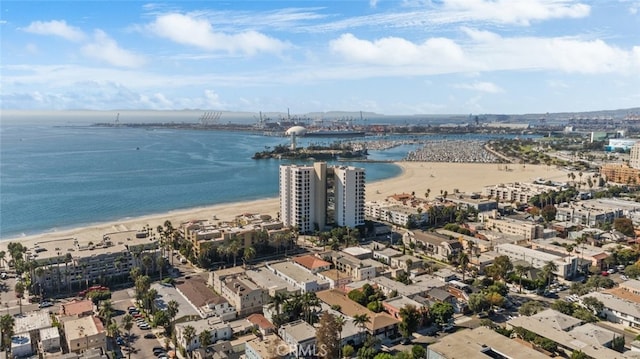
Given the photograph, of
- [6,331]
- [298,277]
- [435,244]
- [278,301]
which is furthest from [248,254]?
[6,331]

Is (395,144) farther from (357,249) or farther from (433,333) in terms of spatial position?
(433,333)

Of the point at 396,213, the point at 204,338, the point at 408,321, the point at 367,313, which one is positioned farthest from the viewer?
the point at 396,213

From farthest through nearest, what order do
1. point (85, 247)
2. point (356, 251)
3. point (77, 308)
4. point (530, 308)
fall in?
point (356, 251), point (85, 247), point (530, 308), point (77, 308)

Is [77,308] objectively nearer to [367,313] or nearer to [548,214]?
[367,313]

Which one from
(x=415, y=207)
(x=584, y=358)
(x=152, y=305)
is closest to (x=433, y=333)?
(x=584, y=358)

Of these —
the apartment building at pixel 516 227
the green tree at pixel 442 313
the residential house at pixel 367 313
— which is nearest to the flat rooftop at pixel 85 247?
the residential house at pixel 367 313

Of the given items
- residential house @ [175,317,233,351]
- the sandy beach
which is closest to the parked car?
residential house @ [175,317,233,351]

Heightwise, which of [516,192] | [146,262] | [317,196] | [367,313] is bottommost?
[367,313]

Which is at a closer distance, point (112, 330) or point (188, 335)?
point (188, 335)
